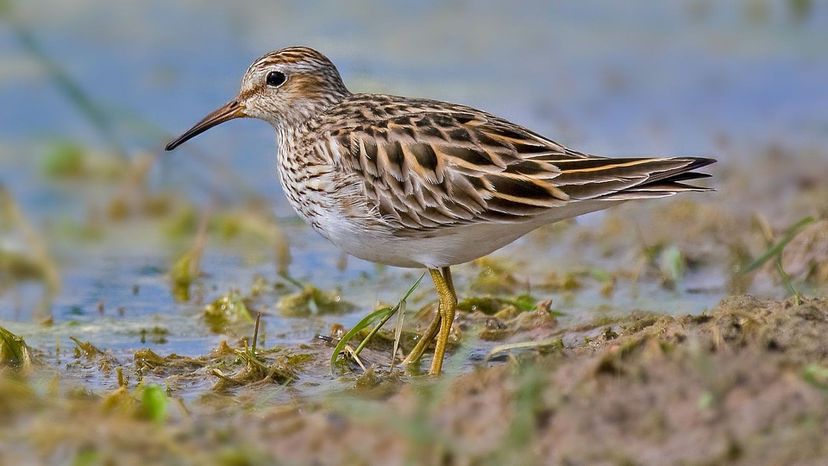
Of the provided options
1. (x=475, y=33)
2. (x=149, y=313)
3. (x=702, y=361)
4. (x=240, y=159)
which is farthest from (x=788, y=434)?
(x=475, y=33)

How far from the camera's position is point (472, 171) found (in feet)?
23.5

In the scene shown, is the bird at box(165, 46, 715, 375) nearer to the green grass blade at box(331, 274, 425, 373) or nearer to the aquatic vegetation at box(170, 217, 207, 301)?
the green grass blade at box(331, 274, 425, 373)

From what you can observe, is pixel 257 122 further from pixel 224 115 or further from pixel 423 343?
pixel 423 343

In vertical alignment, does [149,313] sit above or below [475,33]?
below

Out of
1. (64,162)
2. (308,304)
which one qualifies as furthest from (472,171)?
(64,162)

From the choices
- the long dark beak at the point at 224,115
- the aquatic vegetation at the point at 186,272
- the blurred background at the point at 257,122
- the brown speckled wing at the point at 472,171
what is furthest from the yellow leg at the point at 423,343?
the aquatic vegetation at the point at 186,272

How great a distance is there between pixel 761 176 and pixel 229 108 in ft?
17.1

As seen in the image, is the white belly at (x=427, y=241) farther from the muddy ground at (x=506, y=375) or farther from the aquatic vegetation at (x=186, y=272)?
the aquatic vegetation at (x=186, y=272)

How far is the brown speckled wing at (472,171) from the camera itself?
22.8 ft

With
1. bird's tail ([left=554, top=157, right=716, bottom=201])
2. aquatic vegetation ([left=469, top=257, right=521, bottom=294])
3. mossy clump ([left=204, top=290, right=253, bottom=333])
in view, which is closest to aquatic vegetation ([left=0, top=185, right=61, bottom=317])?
mossy clump ([left=204, top=290, right=253, bottom=333])

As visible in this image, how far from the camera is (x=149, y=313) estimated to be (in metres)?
9.01

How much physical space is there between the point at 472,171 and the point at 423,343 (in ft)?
3.63

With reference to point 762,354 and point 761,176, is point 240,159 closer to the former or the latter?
point 761,176

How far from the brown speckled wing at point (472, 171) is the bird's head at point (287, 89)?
0.91 metres
